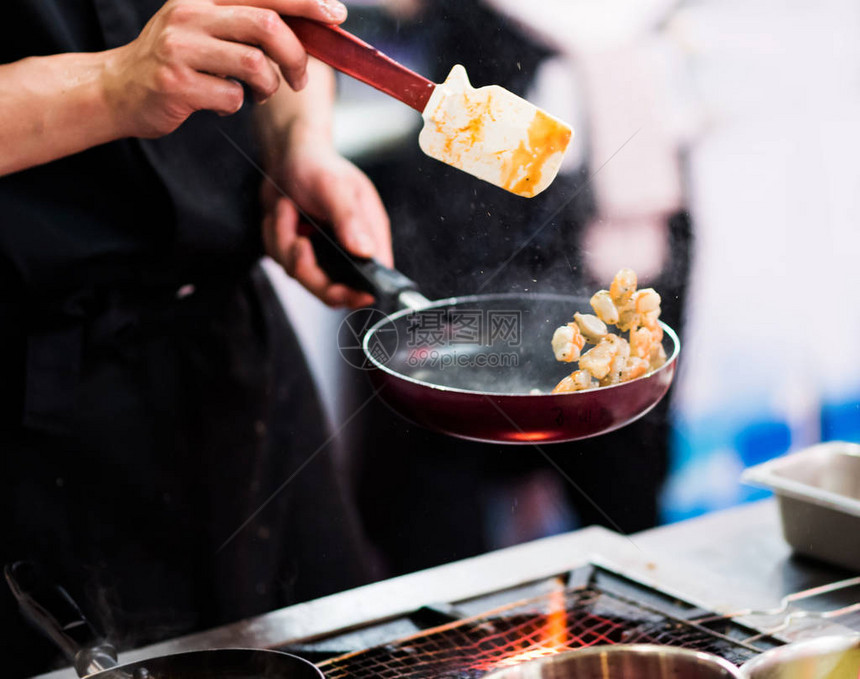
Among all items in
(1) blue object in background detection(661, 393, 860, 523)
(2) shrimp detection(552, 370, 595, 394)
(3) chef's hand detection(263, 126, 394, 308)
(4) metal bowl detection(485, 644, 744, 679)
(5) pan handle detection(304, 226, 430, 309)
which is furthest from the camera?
(1) blue object in background detection(661, 393, 860, 523)

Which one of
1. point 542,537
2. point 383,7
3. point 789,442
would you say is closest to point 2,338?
point 383,7

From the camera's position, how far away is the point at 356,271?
1226 mm

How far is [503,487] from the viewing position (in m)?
1.43

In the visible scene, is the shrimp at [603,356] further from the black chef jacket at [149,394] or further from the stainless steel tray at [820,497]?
the black chef jacket at [149,394]

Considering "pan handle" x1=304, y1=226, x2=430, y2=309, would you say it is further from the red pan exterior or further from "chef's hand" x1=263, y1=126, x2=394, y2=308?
the red pan exterior

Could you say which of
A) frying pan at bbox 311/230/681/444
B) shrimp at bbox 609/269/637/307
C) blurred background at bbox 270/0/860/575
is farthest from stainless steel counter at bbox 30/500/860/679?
shrimp at bbox 609/269/637/307

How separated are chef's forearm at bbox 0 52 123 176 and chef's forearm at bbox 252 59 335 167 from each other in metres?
0.28

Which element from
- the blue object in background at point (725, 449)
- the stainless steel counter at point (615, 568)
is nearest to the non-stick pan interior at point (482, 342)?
the stainless steel counter at point (615, 568)

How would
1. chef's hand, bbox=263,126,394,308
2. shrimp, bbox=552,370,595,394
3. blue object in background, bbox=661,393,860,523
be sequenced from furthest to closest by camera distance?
blue object in background, bbox=661,393,860,523 < chef's hand, bbox=263,126,394,308 < shrimp, bbox=552,370,595,394

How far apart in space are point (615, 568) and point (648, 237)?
1.45 ft

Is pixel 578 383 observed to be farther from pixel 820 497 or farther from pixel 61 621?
pixel 61 621

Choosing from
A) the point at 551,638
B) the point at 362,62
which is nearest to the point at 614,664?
the point at 551,638

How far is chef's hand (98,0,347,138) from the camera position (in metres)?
0.90

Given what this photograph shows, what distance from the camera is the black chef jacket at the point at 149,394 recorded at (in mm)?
1248
